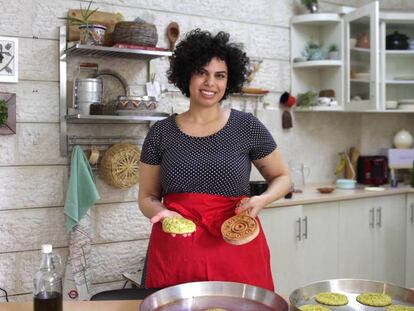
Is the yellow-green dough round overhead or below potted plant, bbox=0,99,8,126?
below

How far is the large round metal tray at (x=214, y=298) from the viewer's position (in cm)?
129

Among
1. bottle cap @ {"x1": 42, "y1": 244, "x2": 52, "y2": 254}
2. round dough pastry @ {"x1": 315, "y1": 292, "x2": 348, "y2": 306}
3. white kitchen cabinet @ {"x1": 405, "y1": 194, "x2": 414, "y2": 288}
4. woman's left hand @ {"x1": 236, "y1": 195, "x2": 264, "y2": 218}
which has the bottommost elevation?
white kitchen cabinet @ {"x1": 405, "y1": 194, "x2": 414, "y2": 288}

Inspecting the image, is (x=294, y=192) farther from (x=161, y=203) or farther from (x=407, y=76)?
(x=161, y=203)

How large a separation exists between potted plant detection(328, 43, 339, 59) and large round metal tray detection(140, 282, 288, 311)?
251 centimetres

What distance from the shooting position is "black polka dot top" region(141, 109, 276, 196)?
5.58ft

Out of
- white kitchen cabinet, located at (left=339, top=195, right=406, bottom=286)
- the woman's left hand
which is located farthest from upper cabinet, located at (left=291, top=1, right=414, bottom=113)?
the woman's left hand

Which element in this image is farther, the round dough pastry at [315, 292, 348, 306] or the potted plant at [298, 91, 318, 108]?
the potted plant at [298, 91, 318, 108]

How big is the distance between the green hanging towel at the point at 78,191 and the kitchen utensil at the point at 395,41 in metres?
2.32

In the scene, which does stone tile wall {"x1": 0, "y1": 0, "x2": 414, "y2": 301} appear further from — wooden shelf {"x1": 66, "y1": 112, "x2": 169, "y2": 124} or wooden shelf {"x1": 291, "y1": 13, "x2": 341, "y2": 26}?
wooden shelf {"x1": 291, "y1": 13, "x2": 341, "y2": 26}

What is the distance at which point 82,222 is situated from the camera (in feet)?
8.80

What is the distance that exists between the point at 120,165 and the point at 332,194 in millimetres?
1372

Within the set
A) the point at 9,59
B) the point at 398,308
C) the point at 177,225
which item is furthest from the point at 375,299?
the point at 9,59

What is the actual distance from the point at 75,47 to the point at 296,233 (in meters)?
1.62

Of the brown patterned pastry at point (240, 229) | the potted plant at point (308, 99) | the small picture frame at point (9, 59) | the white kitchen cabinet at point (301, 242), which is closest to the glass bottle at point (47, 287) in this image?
the brown patterned pastry at point (240, 229)
